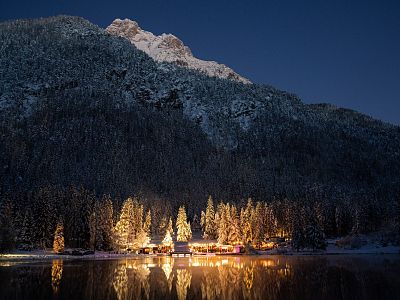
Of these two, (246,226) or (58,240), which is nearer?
(58,240)

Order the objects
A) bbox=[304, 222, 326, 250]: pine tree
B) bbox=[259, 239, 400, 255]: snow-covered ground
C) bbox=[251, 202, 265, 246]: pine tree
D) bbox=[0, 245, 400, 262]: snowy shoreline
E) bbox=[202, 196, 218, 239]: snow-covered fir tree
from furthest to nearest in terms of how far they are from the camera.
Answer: bbox=[202, 196, 218, 239]: snow-covered fir tree → bbox=[251, 202, 265, 246]: pine tree → bbox=[304, 222, 326, 250]: pine tree → bbox=[259, 239, 400, 255]: snow-covered ground → bbox=[0, 245, 400, 262]: snowy shoreline

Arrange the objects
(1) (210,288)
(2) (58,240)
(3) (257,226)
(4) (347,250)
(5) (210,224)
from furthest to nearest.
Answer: (5) (210,224) < (3) (257,226) < (4) (347,250) < (2) (58,240) < (1) (210,288)

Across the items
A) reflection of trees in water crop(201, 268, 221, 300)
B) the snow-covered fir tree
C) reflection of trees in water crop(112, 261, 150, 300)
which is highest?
the snow-covered fir tree

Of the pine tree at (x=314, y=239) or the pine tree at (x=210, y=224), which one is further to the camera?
the pine tree at (x=210, y=224)

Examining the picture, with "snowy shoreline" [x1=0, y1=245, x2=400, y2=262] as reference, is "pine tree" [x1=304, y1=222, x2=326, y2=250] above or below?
above

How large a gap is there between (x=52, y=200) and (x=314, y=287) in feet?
331

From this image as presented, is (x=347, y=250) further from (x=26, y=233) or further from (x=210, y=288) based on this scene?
(x=210, y=288)

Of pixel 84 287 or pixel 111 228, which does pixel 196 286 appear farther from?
pixel 111 228

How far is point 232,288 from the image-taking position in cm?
4338

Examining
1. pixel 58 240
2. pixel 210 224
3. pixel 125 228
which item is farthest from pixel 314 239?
pixel 58 240

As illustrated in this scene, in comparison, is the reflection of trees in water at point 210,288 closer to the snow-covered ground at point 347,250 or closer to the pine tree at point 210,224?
the snow-covered ground at point 347,250

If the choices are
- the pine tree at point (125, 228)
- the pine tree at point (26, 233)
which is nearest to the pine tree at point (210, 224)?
the pine tree at point (125, 228)

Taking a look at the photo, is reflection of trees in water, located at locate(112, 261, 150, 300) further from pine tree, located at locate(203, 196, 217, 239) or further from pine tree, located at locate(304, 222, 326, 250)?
pine tree, located at locate(203, 196, 217, 239)

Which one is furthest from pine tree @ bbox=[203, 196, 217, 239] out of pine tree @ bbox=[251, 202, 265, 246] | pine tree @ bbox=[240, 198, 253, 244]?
pine tree @ bbox=[251, 202, 265, 246]
